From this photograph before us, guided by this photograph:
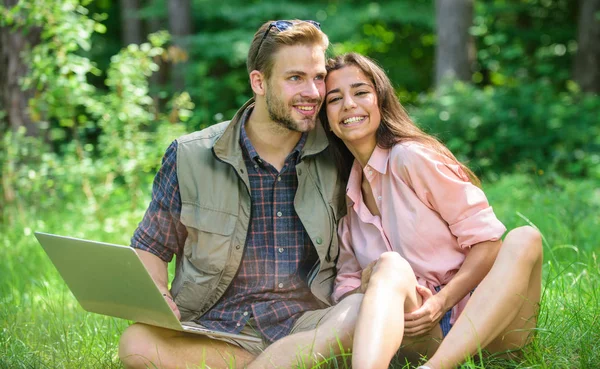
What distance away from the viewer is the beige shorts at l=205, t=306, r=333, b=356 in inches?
113

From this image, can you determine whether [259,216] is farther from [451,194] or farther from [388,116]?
[451,194]

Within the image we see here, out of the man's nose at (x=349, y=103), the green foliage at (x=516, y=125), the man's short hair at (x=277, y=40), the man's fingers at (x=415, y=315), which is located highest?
the man's short hair at (x=277, y=40)

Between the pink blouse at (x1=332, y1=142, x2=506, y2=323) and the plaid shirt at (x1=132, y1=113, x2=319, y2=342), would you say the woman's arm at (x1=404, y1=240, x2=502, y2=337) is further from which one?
the plaid shirt at (x1=132, y1=113, x2=319, y2=342)

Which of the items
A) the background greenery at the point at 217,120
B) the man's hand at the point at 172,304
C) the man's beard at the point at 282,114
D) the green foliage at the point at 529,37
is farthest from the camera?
the green foliage at the point at 529,37

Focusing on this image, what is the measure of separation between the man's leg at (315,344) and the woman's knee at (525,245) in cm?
59

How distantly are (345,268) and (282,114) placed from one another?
0.71 meters

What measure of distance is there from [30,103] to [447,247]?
4249 mm

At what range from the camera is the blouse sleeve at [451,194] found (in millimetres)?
2762

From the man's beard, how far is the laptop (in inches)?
35.5

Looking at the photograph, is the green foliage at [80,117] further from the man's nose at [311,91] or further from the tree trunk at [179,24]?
the tree trunk at [179,24]

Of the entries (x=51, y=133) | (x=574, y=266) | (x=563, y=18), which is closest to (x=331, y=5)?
(x=563, y=18)

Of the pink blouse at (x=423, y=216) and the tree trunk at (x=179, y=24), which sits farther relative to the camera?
the tree trunk at (x=179, y=24)

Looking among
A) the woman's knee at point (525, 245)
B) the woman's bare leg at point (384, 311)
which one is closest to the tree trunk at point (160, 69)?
the woman's bare leg at point (384, 311)

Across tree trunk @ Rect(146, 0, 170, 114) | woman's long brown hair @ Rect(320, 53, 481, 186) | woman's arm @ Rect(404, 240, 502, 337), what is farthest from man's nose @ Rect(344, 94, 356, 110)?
tree trunk @ Rect(146, 0, 170, 114)
